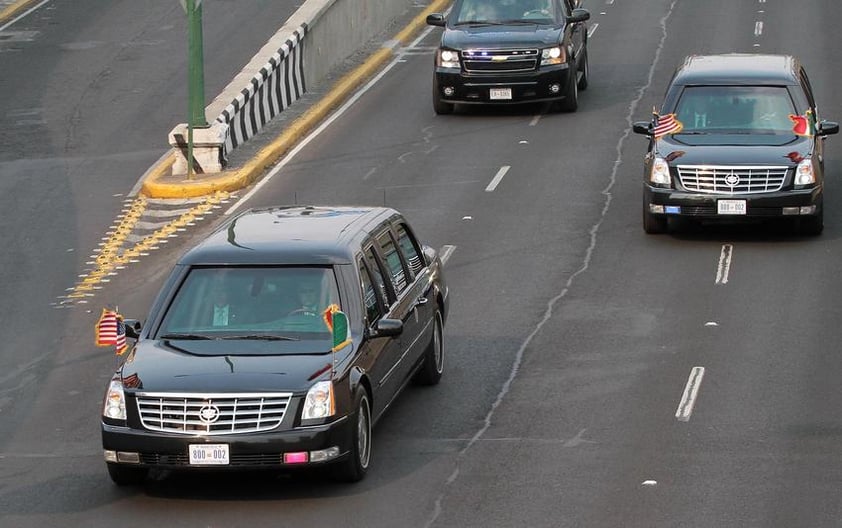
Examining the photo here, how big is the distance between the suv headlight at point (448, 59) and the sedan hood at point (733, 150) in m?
8.08

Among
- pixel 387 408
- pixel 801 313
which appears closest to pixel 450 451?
pixel 387 408

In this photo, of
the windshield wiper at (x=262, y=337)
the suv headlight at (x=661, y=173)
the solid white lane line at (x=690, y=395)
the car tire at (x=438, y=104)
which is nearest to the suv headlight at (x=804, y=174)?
the suv headlight at (x=661, y=173)

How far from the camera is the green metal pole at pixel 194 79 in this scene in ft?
82.6

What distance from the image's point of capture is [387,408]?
45.6 feet

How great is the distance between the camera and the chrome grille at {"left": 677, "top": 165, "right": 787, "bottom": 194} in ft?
66.8

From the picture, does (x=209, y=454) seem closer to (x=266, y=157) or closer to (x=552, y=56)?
(x=266, y=157)

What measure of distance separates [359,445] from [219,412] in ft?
3.72

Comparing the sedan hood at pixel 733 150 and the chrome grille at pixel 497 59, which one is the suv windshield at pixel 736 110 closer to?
the sedan hood at pixel 733 150

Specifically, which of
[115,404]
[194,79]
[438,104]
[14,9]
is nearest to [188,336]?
[115,404]

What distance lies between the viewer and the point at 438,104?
29.4 meters

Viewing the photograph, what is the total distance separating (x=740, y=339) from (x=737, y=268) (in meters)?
3.06

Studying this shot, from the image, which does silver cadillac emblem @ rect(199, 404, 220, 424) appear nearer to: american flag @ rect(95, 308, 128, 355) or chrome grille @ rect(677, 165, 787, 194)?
american flag @ rect(95, 308, 128, 355)

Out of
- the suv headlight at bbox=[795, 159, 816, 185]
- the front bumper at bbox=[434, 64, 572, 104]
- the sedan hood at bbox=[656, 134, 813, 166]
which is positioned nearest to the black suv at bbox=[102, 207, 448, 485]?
the sedan hood at bbox=[656, 134, 813, 166]

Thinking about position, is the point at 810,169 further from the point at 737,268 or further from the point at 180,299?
the point at 180,299
